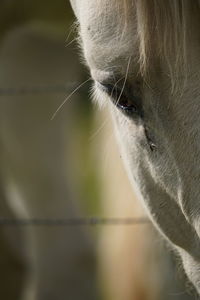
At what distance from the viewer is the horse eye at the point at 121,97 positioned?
117cm

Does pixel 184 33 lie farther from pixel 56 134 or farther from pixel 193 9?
pixel 56 134

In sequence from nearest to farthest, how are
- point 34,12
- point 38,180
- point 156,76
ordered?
point 156,76 → point 34,12 → point 38,180

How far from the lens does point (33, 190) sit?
307cm

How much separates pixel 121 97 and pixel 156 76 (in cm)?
Answer: 10

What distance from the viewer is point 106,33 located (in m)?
1.16

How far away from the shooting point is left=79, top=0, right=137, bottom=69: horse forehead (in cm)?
111

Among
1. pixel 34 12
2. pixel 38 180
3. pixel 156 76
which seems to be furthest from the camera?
pixel 38 180

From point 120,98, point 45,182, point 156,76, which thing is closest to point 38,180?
point 45,182

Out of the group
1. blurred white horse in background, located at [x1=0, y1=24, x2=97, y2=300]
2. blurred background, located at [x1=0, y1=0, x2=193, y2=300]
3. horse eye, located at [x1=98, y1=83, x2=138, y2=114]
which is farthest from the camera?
blurred white horse in background, located at [x1=0, y1=24, x2=97, y2=300]

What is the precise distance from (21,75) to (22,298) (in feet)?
2.44

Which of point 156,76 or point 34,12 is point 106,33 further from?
point 34,12

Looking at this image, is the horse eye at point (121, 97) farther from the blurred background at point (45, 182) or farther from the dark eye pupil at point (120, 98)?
the blurred background at point (45, 182)

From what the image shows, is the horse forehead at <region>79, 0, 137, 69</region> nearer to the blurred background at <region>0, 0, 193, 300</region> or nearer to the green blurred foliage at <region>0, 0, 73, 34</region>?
the blurred background at <region>0, 0, 193, 300</region>

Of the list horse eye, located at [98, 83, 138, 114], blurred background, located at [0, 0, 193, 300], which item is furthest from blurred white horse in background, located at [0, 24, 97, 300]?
horse eye, located at [98, 83, 138, 114]
